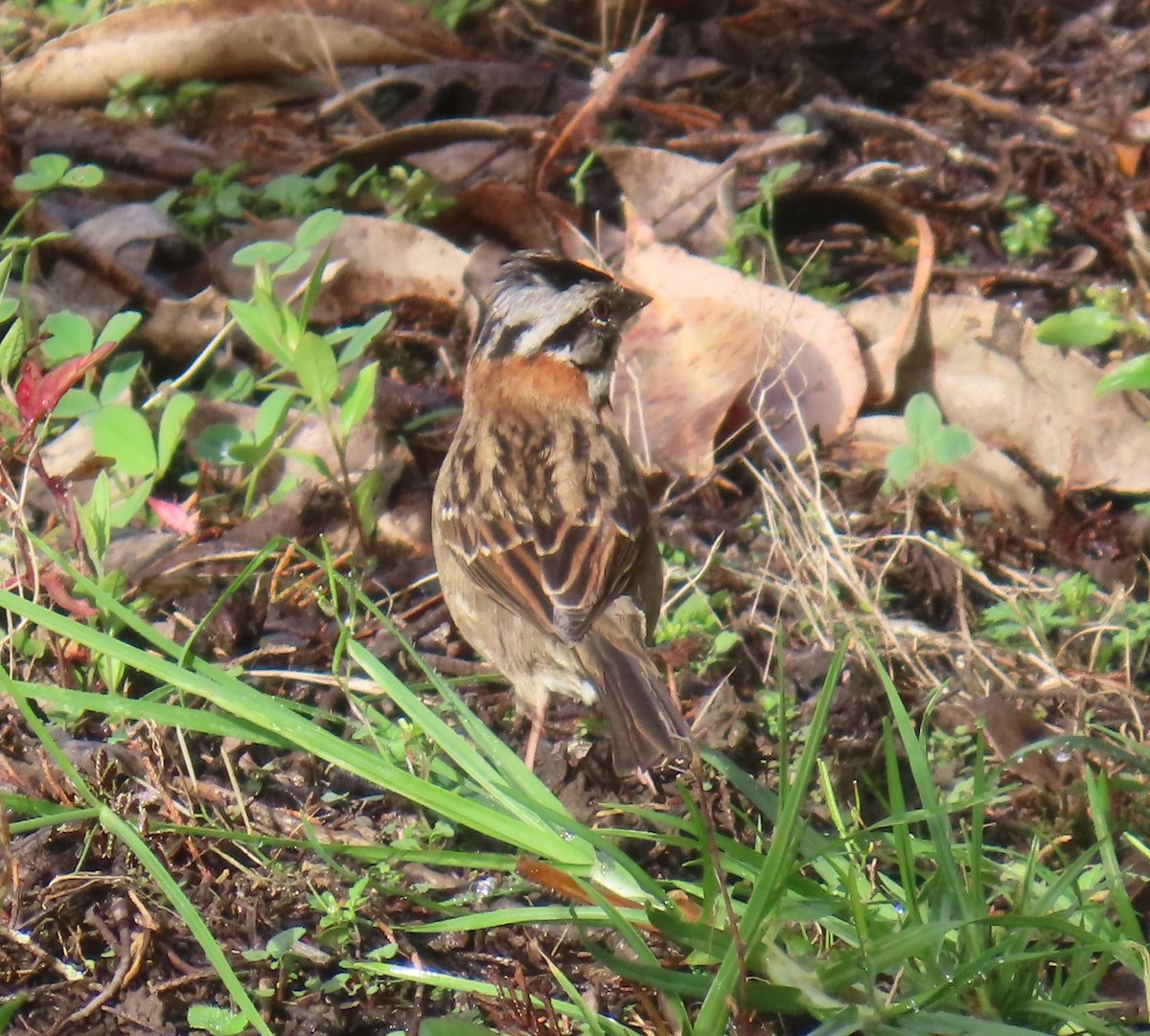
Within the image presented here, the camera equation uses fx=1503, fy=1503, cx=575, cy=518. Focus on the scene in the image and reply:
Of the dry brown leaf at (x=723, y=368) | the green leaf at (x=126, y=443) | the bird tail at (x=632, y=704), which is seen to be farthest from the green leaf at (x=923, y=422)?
the green leaf at (x=126, y=443)

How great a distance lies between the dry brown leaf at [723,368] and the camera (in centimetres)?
534

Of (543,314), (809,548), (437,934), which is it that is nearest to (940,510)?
(809,548)

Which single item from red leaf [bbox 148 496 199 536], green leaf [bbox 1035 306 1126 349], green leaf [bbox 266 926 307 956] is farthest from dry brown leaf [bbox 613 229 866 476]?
green leaf [bbox 266 926 307 956]

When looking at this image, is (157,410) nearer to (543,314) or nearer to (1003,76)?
(543,314)

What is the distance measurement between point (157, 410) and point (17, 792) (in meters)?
1.74

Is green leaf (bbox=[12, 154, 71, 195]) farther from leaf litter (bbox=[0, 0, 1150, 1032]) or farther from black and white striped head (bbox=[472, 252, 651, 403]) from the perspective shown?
black and white striped head (bbox=[472, 252, 651, 403])

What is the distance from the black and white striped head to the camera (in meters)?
5.00

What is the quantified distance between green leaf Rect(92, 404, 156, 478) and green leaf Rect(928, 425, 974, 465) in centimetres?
250

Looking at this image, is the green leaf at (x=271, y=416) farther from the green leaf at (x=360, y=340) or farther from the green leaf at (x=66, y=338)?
the green leaf at (x=66, y=338)

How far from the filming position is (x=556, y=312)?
5051 millimetres

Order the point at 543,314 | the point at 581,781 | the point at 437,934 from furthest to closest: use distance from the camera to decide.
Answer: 1. the point at 543,314
2. the point at 581,781
3. the point at 437,934

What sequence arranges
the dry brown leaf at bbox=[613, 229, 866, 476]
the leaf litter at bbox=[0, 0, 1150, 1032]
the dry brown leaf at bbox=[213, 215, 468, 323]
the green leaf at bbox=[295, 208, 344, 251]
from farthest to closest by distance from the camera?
1. the dry brown leaf at bbox=[213, 215, 468, 323]
2. the dry brown leaf at bbox=[613, 229, 866, 476]
3. the green leaf at bbox=[295, 208, 344, 251]
4. the leaf litter at bbox=[0, 0, 1150, 1032]

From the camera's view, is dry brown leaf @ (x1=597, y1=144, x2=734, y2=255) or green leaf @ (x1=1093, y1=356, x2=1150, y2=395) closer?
green leaf @ (x1=1093, y1=356, x2=1150, y2=395)

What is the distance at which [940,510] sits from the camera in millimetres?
5176
